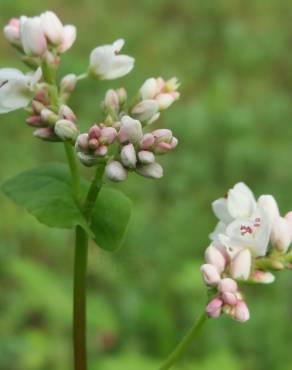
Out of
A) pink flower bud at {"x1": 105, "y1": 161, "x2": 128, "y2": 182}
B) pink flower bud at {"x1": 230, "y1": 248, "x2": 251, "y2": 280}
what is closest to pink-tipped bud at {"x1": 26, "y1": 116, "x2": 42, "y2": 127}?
pink flower bud at {"x1": 105, "y1": 161, "x2": 128, "y2": 182}

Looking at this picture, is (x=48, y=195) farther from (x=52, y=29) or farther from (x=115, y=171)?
(x=52, y=29)

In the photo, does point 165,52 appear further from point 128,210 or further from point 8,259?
point 128,210

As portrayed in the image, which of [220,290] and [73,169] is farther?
[73,169]

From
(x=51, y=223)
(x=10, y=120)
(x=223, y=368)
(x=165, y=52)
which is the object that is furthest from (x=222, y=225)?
(x=165, y=52)

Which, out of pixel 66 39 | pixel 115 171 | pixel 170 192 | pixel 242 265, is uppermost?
pixel 66 39

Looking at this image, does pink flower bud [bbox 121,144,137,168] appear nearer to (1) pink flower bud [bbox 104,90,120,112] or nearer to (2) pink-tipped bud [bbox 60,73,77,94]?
(1) pink flower bud [bbox 104,90,120,112]

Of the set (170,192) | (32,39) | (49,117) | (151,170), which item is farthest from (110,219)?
(170,192)
